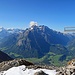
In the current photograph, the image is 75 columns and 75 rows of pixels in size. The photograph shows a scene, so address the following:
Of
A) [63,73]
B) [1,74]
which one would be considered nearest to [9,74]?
[1,74]

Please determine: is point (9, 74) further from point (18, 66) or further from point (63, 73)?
point (63, 73)

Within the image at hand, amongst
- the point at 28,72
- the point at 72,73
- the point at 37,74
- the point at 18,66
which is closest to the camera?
the point at 72,73

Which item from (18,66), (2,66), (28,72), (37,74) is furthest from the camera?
(2,66)

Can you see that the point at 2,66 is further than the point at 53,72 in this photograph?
Yes

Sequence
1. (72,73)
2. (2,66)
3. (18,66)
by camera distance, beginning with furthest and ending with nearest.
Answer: (2,66)
(18,66)
(72,73)

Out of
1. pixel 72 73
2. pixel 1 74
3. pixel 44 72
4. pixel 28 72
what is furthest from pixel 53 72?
pixel 1 74

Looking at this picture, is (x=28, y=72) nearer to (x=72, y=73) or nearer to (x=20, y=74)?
(x=20, y=74)

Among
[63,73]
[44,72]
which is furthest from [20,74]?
[63,73]

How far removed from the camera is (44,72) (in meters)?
41.7

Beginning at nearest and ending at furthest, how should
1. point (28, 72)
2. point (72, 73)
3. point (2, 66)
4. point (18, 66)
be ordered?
point (72, 73) < point (28, 72) < point (18, 66) < point (2, 66)

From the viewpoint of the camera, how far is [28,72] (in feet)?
140

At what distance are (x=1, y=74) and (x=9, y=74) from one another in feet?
6.84

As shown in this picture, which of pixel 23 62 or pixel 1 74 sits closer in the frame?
pixel 1 74

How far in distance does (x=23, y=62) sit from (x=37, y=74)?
1269 cm
